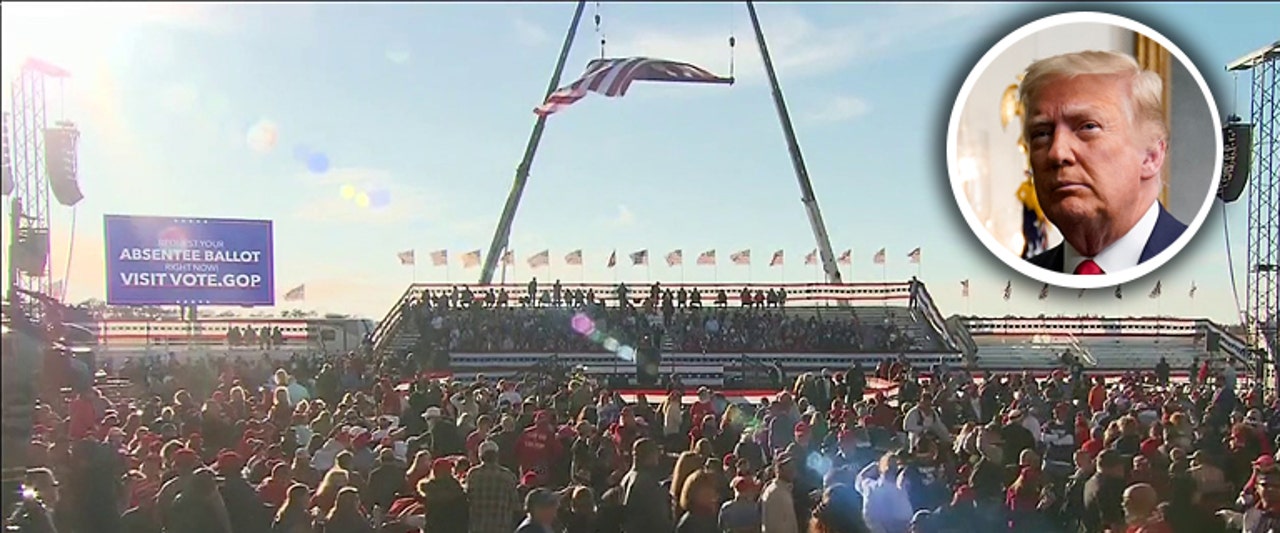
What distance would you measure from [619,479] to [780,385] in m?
16.1

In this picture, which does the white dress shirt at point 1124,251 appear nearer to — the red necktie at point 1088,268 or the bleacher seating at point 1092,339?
the red necktie at point 1088,268

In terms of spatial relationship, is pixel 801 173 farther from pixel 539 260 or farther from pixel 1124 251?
pixel 1124 251

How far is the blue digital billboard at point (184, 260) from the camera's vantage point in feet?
101

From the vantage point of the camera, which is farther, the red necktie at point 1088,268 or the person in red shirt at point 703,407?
the person in red shirt at point 703,407

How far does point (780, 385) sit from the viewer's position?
2398cm

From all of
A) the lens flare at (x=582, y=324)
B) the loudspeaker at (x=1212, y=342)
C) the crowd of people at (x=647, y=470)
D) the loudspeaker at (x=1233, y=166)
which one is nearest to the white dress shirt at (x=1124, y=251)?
the loudspeaker at (x=1233, y=166)

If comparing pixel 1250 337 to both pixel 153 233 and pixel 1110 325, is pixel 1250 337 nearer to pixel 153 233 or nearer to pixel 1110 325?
pixel 1110 325

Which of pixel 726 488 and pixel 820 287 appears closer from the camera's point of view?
pixel 726 488

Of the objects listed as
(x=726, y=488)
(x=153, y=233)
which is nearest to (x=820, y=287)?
(x=153, y=233)

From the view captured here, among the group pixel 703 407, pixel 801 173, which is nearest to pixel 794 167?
pixel 801 173

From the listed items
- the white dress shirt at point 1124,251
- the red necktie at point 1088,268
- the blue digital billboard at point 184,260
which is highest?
the blue digital billboard at point 184,260

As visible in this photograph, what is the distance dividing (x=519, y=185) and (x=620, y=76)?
11.7 m

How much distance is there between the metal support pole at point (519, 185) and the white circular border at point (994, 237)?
130 ft

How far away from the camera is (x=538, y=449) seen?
9062mm
